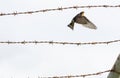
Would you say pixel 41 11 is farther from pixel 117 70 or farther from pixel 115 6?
pixel 117 70

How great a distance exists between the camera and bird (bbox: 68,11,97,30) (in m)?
4.36

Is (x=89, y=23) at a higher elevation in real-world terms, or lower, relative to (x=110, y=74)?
higher

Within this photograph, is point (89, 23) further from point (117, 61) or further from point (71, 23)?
point (117, 61)

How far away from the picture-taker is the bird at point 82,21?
4359 millimetres

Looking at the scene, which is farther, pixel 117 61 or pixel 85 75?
pixel 85 75

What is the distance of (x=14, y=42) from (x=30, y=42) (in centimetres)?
19

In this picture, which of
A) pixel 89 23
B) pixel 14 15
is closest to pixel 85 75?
pixel 89 23

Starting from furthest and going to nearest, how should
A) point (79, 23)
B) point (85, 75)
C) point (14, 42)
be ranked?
point (79, 23)
point (14, 42)
point (85, 75)

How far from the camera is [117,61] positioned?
11.4 ft

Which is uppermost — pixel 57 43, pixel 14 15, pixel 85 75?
pixel 14 15

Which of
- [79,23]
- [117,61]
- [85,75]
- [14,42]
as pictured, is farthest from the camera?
[79,23]

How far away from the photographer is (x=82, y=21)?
14.3ft

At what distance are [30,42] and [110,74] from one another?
3.67 feet

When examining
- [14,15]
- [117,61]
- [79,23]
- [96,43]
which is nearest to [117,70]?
[117,61]
